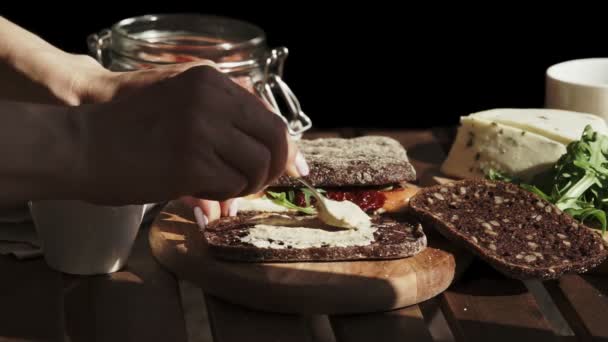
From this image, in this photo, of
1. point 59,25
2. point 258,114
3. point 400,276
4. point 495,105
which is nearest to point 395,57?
point 495,105

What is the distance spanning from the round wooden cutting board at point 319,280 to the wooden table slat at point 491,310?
43mm

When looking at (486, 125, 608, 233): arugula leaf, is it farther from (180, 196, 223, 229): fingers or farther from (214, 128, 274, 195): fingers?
(214, 128, 274, 195): fingers

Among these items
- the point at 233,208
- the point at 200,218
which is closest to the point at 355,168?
the point at 233,208

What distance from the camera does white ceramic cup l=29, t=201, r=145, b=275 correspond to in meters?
2.05

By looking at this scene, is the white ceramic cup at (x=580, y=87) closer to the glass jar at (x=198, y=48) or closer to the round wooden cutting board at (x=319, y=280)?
the glass jar at (x=198, y=48)

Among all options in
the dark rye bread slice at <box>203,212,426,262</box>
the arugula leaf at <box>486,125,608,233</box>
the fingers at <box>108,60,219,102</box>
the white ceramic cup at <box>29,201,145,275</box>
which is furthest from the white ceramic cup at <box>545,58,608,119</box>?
the white ceramic cup at <box>29,201,145,275</box>

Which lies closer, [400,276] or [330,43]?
[400,276]

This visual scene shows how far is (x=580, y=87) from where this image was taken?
279 centimetres

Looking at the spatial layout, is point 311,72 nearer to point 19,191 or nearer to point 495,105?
point 495,105

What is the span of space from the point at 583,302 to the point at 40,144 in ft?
3.75

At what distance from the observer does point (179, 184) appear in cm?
153

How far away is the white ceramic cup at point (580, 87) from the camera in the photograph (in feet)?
9.15

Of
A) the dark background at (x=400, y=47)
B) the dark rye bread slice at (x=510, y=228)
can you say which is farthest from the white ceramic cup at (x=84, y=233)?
the dark background at (x=400, y=47)

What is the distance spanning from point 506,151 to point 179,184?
52.1 inches
